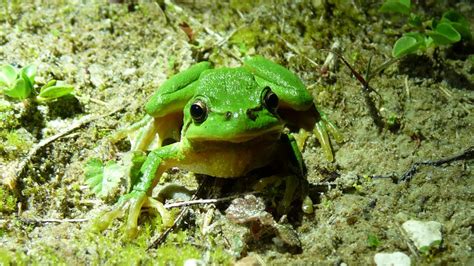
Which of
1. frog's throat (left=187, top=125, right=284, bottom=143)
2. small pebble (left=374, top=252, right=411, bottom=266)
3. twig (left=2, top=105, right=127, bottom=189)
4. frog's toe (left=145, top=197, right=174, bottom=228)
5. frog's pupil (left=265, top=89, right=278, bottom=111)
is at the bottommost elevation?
frog's toe (left=145, top=197, right=174, bottom=228)

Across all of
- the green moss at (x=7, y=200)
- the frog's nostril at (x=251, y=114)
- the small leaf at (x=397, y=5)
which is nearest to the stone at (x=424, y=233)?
the frog's nostril at (x=251, y=114)

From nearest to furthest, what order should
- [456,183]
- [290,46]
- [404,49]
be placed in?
[456,183]
[404,49]
[290,46]

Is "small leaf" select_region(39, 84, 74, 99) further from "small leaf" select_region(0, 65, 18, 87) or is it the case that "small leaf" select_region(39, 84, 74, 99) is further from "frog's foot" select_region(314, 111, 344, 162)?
"frog's foot" select_region(314, 111, 344, 162)

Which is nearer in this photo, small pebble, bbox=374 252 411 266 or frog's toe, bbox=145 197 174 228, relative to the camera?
small pebble, bbox=374 252 411 266

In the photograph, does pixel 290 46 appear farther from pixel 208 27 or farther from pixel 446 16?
pixel 446 16

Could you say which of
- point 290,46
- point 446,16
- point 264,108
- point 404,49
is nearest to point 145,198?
point 264,108

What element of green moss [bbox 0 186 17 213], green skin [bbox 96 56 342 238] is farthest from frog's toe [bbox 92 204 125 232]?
green moss [bbox 0 186 17 213]
